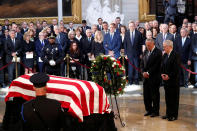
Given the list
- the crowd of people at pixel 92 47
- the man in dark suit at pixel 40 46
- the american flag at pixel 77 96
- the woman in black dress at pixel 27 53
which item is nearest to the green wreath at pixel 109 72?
the american flag at pixel 77 96

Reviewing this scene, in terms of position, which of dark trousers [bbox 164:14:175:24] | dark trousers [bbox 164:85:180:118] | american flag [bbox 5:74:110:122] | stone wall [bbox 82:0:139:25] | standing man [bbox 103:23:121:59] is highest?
stone wall [bbox 82:0:139:25]

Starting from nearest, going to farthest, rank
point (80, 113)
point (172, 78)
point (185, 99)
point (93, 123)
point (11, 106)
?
point (80, 113) < point (93, 123) < point (11, 106) < point (172, 78) < point (185, 99)

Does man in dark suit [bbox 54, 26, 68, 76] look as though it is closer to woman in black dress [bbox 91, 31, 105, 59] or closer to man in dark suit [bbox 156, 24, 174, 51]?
woman in black dress [bbox 91, 31, 105, 59]

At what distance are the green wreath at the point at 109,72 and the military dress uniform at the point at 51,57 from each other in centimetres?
400

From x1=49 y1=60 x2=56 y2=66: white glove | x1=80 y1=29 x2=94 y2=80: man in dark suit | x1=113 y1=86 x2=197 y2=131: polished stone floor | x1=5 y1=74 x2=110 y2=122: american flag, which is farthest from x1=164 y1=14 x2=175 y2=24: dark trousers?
x1=5 y1=74 x2=110 y2=122: american flag

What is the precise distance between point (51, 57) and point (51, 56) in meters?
0.03

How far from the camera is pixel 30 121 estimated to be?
4566mm

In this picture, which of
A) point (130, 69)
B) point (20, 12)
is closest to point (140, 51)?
point (130, 69)

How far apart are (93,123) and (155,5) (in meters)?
12.8

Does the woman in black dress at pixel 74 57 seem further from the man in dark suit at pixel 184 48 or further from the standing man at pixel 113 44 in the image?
the man in dark suit at pixel 184 48

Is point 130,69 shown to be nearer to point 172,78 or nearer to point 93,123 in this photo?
point 172,78

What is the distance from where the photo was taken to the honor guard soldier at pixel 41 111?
4508mm

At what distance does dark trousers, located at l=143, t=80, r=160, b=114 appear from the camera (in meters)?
8.70

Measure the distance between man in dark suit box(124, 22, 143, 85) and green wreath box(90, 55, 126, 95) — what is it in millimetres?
5101
